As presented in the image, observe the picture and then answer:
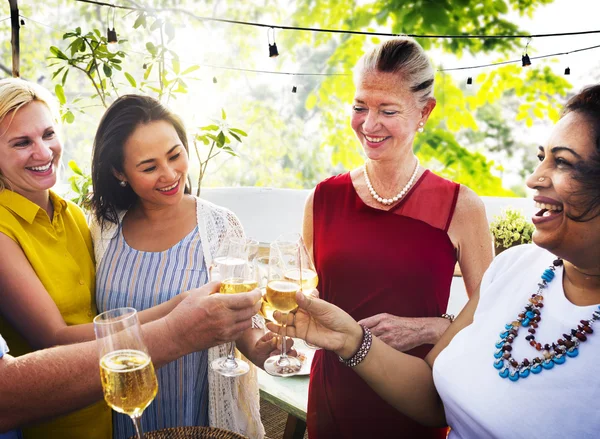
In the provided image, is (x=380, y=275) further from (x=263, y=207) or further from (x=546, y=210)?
(x=263, y=207)

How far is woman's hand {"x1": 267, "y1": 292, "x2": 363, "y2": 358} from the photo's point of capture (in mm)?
1484

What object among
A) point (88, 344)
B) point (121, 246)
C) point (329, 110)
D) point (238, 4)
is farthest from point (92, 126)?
point (88, 344)

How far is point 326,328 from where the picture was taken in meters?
1.54

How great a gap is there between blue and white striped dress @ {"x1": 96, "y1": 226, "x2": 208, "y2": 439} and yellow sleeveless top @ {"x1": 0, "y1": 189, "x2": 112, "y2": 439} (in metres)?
0.08

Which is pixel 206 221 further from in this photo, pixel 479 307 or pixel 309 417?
pixel 479 307

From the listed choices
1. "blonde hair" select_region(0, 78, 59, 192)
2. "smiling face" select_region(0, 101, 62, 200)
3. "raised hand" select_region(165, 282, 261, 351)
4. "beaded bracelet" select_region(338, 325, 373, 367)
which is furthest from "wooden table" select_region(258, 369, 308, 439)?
"blonde hair" select_region(0, 78, 59, 192)

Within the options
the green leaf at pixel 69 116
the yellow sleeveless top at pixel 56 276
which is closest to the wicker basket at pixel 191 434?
the yellow sleeveless top at pixel 56 276

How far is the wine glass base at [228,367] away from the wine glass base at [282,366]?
107 millimetres

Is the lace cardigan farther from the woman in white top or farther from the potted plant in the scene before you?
the potted plant

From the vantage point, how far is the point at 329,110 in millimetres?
6816

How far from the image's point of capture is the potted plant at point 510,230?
376 cm

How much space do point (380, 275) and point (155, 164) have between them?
106 cm

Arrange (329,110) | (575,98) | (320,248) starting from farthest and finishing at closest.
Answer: (329,110) → (320,248) → (575,98)

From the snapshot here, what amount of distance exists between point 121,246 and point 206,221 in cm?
37
